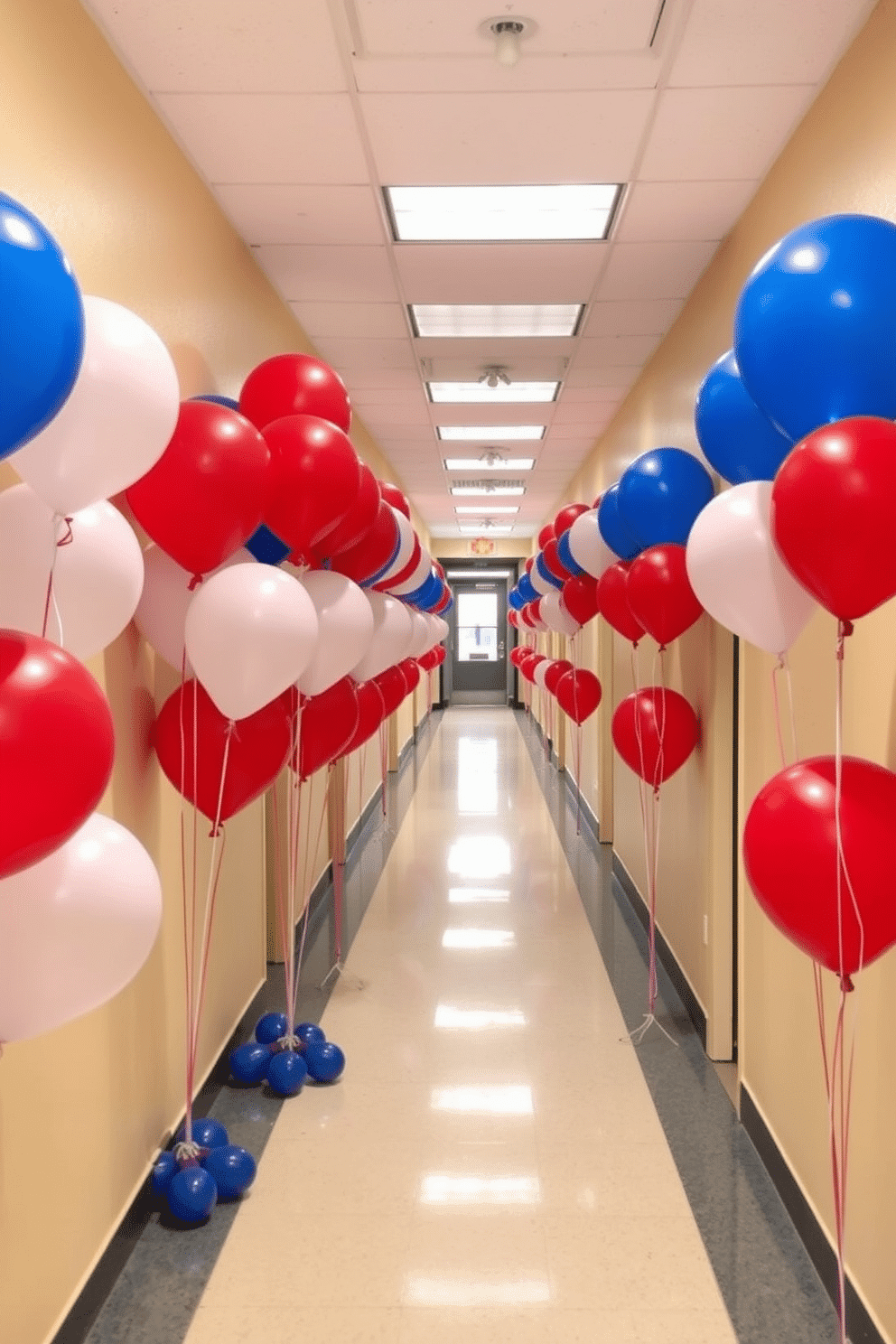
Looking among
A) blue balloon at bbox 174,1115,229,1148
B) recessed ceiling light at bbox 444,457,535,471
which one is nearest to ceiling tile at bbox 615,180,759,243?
blue balloon at bbox 174,1115,229,1148

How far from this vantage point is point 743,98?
8.55ft

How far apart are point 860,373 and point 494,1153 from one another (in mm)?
2334

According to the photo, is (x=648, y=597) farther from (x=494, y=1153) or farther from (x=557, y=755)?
(x=557, y=755)

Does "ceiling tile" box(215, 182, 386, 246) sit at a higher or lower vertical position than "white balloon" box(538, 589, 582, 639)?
higher

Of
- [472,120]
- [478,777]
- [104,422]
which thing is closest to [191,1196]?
[104,422]

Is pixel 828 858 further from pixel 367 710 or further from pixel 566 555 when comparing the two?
pixel 566 555

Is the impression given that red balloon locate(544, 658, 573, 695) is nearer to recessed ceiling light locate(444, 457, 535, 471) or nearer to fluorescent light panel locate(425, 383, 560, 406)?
recessed ceiling light locate(444, 457, 535, 471)

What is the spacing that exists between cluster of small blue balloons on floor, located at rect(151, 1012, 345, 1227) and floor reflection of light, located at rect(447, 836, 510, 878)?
290 cm

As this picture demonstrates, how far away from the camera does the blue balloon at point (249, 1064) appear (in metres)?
3.34

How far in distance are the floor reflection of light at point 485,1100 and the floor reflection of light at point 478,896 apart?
2262 millimetres

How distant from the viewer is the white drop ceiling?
2277 mm

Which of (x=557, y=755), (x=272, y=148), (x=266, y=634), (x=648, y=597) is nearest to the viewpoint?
(x=266, y=634)

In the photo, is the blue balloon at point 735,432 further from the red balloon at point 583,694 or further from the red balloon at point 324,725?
the red balloon at point 583,694

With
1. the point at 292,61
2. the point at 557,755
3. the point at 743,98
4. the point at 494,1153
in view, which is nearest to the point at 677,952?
the point at 494,1153
